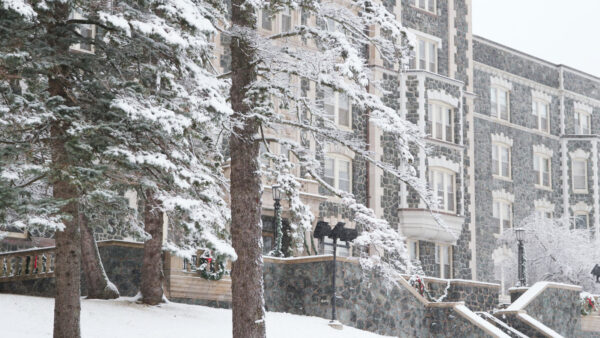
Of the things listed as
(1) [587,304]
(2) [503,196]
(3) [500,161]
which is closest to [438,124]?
(3) [500,161]

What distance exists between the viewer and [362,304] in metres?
21.9

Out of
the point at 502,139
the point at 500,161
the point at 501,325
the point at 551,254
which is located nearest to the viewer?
the point at 501,325

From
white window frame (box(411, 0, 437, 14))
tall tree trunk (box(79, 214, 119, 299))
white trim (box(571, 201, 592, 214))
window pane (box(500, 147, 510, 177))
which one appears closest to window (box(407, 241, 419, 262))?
window pane (box(500, 147, 510, 177))

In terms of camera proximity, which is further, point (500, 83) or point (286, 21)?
point (500, 83)

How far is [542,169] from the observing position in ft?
134

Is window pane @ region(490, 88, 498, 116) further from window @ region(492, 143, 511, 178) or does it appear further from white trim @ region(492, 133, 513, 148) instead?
window @ region(492, 143, 511, 178)

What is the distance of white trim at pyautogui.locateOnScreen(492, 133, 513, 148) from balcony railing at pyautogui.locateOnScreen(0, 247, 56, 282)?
22.8 meters

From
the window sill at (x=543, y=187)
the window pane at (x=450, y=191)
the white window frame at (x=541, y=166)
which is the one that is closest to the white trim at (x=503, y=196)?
the window sill at (x=543, y=187)

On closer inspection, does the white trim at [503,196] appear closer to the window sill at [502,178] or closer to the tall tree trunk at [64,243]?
the window sill at [502,178]

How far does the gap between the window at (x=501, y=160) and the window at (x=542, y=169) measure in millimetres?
2237

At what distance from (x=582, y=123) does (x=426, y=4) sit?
13882mm

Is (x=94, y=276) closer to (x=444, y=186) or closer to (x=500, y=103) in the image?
(x=444, y=186)

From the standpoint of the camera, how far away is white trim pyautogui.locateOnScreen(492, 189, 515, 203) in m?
37.5

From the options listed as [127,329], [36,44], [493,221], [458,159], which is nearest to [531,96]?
[493,221]
